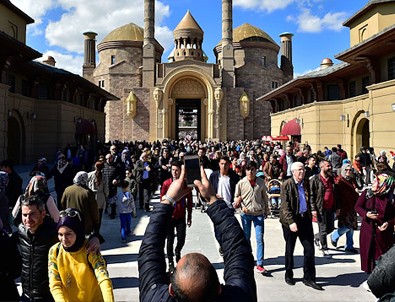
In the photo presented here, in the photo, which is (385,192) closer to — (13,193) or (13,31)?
(13,193)

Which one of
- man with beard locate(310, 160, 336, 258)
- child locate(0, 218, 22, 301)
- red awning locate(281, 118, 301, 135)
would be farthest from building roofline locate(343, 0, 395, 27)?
child locate(0, 218, 22, 301)

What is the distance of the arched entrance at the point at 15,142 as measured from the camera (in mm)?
21872

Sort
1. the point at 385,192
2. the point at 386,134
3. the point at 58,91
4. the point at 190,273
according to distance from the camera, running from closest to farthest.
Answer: the point at 190,273, the point at 385,192, the point at 386,134, the point at 58,91

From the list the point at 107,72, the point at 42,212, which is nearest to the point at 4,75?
the point at 42,212

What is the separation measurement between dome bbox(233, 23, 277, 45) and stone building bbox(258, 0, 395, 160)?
21.2 m

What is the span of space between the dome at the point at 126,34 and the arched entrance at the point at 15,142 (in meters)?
27.2

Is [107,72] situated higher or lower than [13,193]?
higher

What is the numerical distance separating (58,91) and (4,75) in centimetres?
798

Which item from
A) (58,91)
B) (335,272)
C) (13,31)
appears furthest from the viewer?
(58,91)

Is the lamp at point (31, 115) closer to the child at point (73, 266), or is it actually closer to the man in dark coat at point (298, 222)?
the man in dark coat at point (298, 222)

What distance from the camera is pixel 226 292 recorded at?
5.70 feet

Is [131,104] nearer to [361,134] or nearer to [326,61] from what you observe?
[326,61]

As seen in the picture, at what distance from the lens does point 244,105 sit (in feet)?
131

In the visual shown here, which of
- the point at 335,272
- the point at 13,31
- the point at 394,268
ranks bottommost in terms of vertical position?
the point at 335,272
